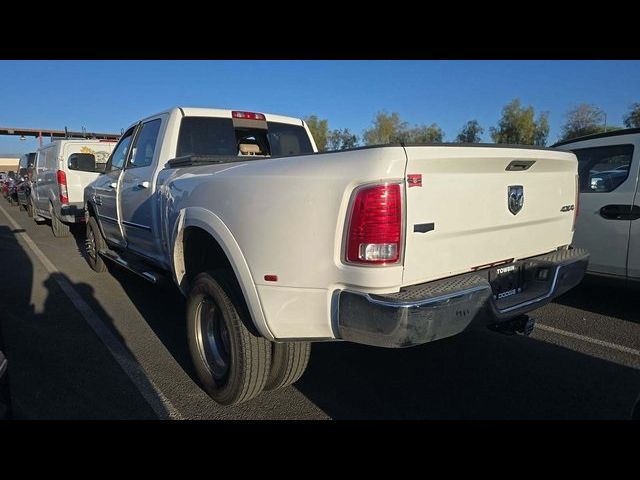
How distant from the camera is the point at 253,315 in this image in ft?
7.75

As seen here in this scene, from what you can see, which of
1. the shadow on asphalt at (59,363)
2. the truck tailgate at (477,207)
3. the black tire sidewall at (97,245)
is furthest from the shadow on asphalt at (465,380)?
the black tire sidewall at (97,245)

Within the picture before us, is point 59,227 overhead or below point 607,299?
overhead

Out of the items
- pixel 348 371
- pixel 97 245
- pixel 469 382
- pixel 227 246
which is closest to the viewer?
pixel 227 246

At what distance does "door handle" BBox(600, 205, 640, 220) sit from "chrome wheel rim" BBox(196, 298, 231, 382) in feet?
12.9

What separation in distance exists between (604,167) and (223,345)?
4341 millimetres

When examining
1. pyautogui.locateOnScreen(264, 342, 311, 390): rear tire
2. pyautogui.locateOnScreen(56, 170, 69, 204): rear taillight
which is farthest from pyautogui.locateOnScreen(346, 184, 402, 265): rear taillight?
pyautogui.locateOnScreen(56, 170, 69, 204): rear taillight

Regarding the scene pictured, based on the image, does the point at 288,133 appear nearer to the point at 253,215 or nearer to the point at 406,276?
the point at 253,215

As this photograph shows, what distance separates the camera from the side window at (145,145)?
4234 millimetres

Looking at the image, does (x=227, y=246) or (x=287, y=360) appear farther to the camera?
(x=287, y=360)

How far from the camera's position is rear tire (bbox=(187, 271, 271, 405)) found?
8.35 ft

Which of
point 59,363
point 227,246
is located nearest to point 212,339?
point 227,246

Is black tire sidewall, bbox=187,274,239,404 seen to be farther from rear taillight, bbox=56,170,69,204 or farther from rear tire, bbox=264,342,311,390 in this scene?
rear taillight, bbox=56,170,69,204

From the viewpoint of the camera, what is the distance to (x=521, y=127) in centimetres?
4941

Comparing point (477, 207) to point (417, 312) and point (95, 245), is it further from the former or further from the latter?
point (95, 245)
